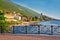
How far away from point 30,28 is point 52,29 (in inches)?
90.8

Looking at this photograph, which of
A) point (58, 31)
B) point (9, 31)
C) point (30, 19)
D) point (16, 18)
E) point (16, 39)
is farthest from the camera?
point (30, 19)

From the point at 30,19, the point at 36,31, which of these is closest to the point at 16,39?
the point at 36,31

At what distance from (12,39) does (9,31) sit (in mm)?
5784

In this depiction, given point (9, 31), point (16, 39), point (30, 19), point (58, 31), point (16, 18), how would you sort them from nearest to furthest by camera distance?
point (16, 39), point (58, 31), point (9, 31), point (16, 18), point (30, 19)

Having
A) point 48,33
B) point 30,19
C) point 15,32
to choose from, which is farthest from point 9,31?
point 30,19

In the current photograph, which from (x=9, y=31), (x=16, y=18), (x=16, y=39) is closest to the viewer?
(x=16, y=39)

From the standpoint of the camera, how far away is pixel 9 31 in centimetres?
2275

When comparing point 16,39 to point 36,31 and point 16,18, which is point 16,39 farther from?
point 16,18

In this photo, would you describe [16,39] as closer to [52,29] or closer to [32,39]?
[32,39]

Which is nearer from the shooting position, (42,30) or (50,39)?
(50,39)

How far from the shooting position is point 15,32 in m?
22.0

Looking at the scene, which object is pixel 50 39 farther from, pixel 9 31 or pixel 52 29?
pixel 9 31

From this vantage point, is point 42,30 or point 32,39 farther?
point 42,30

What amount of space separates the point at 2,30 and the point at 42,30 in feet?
13.7
